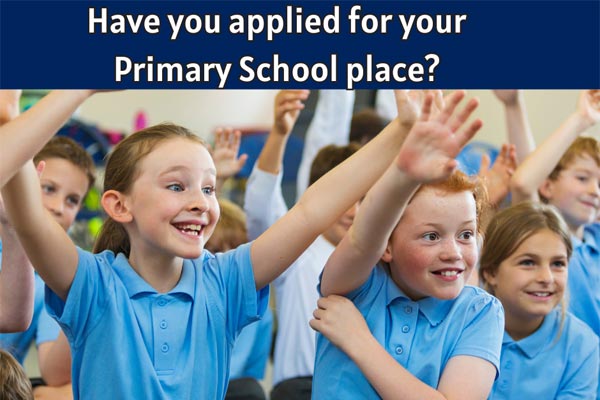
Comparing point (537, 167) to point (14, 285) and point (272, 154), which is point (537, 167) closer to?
point (272, 154)

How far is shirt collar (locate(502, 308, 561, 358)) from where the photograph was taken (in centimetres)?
207

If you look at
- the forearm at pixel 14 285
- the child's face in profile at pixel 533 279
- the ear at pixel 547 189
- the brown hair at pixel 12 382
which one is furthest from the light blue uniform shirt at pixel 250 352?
the brown hair at pixel 12 382

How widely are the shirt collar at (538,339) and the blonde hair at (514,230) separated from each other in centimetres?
5

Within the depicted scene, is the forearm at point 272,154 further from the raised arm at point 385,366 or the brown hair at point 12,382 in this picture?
the brown hair at point 12,382

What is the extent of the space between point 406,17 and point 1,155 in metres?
1.45

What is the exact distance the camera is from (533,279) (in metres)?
2.11

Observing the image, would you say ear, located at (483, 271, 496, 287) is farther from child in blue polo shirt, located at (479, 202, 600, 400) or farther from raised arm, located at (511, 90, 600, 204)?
raised arm, located at (511, 90, 600, 204)

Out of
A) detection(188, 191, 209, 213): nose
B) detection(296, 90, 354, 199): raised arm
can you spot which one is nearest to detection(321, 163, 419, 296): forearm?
detection(188, 191, 209, 213): nose

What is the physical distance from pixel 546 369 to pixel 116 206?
1.07m

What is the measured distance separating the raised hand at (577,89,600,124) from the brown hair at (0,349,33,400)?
171 centimetres

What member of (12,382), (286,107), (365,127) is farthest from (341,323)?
(365,127)

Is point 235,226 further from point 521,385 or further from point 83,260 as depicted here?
point 83,260

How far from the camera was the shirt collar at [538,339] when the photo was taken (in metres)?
2.07

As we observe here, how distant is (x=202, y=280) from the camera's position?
1662mm
